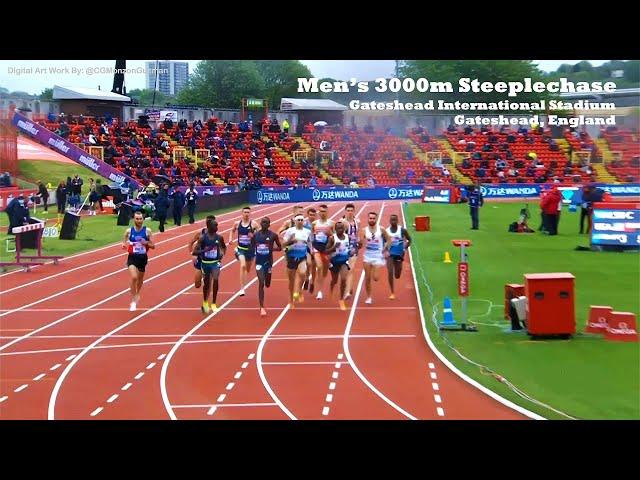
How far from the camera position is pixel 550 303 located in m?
13.7

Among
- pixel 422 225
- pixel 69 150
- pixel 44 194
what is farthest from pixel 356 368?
pixel 69 150

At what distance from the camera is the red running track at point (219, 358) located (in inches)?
425

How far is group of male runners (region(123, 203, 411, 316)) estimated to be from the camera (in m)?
17.1

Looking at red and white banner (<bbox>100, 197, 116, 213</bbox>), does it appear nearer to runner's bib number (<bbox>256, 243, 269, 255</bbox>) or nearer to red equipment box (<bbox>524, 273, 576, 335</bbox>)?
runner's bib number (<bbox>256, 243, 269, 255</bbox>)

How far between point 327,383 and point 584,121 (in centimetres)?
5192

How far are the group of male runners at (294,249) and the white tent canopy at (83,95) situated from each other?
3672cm

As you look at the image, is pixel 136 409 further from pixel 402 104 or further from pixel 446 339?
pixel 402 104

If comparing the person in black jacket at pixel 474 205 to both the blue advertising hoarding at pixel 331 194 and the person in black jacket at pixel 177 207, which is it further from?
the blue advertising hoarding at pixel 331 194

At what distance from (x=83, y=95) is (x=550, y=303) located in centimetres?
4356

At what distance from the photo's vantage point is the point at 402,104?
207ft

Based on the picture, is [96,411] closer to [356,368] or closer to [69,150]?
[356,368]

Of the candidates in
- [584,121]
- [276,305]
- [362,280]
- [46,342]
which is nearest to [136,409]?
[46,342]

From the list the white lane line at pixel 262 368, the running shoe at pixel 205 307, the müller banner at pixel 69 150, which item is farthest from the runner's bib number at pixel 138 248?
the müller banner at pixel 69 150

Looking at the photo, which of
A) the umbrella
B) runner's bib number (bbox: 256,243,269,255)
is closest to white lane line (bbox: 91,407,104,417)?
runner's bib number (bbox: 256,243,269,255)
